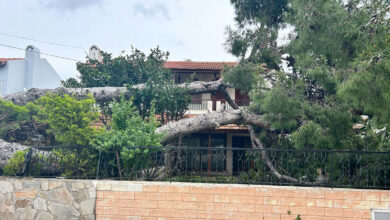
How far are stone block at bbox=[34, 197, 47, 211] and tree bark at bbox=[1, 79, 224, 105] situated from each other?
4416 millimetres

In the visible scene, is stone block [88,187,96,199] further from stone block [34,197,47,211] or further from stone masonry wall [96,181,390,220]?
stone block [34,197,47,211]

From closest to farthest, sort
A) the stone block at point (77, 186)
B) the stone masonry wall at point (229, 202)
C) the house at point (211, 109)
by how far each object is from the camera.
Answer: the stone masonry wall at point (229, 202)
the stone block at point (77, 186)
the house at point (211, 109)

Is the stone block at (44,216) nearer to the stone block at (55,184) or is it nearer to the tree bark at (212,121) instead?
the stone block at (55,184)

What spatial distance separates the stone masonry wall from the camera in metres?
5.88

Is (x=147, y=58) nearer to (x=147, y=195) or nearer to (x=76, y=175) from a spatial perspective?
(x=76, y=175)

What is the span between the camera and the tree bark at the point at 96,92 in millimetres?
10664

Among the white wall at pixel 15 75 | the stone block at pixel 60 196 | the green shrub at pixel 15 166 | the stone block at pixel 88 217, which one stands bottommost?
the stone block at pixel 88 217

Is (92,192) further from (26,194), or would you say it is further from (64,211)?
(26,194)

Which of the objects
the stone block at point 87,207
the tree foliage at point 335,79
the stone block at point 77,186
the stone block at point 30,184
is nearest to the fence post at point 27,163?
the stone block at point 30,184

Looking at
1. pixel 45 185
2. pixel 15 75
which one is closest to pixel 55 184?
pixel 45 185

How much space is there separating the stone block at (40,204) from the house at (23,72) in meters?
11.7

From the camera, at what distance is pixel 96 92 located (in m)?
11.1

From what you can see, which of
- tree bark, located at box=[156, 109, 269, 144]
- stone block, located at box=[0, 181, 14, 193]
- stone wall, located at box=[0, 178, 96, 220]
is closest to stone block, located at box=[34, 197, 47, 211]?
stone wall, located at box=[0, 178, 96, 220]

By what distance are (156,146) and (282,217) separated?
2.86 m
